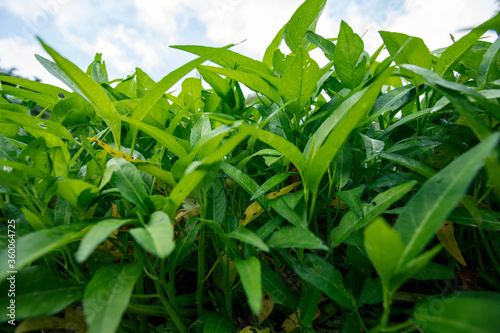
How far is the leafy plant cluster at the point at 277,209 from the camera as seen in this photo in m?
0.32

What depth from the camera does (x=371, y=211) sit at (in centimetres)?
41

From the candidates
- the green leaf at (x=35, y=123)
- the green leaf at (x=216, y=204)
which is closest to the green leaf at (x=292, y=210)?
the green leaf at (x=216, y=204)

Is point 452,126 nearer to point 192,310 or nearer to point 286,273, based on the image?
point 286,273

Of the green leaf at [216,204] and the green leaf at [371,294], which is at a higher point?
the green leaf at [216,204]

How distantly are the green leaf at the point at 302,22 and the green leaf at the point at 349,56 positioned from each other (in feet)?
0.38

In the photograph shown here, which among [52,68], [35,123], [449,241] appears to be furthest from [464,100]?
[52,68]

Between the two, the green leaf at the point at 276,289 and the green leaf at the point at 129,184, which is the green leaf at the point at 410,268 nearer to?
the green leaf at the point at 276,289

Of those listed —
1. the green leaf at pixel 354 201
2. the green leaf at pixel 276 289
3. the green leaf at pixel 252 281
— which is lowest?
the green leaf at pixel 276 289

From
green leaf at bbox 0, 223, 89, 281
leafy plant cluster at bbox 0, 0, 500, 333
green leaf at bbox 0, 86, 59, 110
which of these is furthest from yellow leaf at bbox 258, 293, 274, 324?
green leaf at bbox 0, 86, 59, 110

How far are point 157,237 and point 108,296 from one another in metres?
0.11

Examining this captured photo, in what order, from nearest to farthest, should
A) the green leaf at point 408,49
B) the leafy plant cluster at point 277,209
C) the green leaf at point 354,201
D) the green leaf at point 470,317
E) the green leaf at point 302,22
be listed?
1. the green leaf at point 470,317
2. the leafy plant cluster at point 277,209
3. the green leaf at point 354,201
4. the green leaf at point 408,49
5. the green leaf at point 302,22

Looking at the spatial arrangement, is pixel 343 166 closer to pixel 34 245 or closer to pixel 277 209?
pixel 277 209

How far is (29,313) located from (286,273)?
1.43ft

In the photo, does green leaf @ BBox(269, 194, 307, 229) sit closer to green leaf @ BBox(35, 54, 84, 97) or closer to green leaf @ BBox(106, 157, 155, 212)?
green leaf @ BBox(106, 157, 155, 212)
